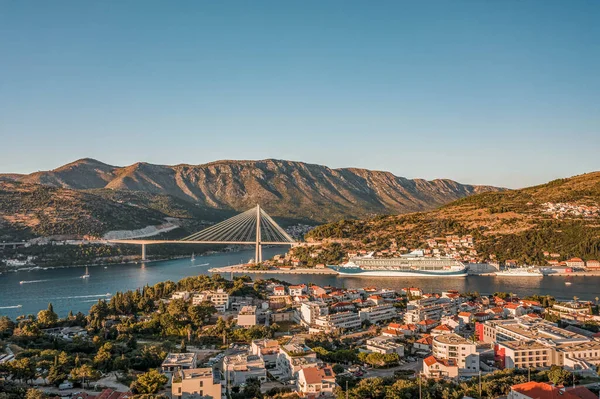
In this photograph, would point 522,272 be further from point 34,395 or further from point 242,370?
point 34,395

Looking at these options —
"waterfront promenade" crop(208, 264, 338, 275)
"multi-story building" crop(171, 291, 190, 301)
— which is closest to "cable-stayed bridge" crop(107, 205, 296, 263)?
"waterfront promenade" crop(208, 264, 338, 275)

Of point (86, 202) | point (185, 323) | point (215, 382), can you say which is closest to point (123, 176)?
point (86, 202)

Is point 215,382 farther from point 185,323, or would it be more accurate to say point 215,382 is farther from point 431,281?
point 431,281

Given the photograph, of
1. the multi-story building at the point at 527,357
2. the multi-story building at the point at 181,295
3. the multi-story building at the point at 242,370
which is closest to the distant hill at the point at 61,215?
the multi-story building at the point at 181,295

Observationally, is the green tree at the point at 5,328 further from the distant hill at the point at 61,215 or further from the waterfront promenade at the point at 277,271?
the distant hill at the point at 61,215

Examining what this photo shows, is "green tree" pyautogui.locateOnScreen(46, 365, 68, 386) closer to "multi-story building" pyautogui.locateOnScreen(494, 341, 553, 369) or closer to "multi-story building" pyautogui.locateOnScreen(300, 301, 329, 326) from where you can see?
"multi-story building" pyautogui.locateOnScreen(300, 301, 329, 326)

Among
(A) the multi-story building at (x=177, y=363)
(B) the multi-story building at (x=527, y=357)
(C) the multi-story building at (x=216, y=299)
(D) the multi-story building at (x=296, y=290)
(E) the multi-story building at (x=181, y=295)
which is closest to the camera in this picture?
(A) the multi-story building at (x=177, y=363)
